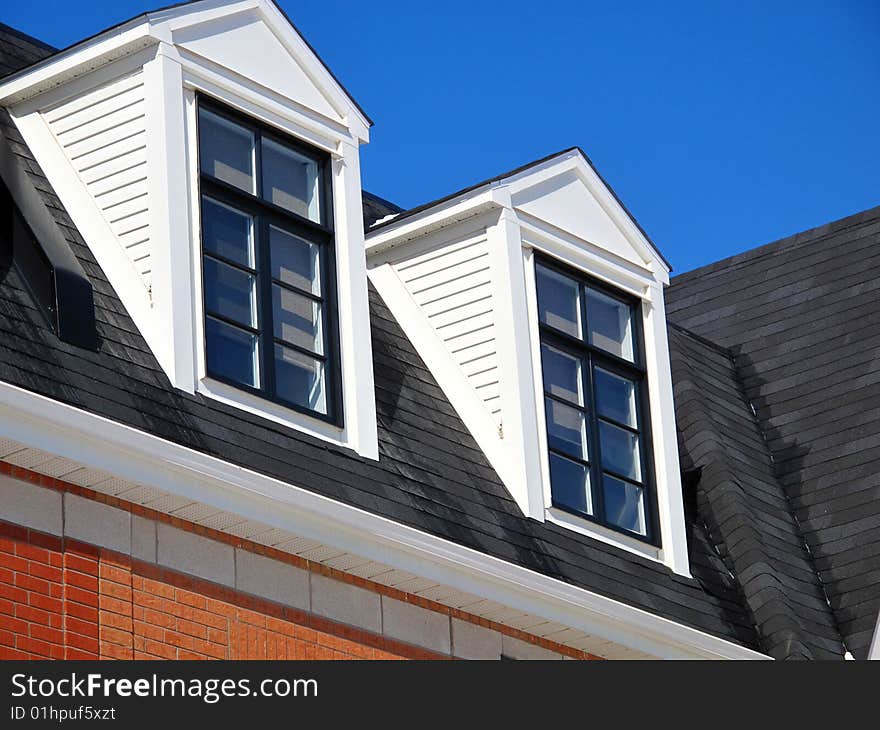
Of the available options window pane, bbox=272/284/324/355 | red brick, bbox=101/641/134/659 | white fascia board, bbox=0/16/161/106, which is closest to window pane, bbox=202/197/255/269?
window pane, bbox=272/284/324/355

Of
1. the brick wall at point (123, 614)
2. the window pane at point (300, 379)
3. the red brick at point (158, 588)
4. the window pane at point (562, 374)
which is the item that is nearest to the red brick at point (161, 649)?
the brick wall at point (123, 614)

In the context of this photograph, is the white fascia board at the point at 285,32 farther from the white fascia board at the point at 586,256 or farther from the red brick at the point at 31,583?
the red brick at the point at 31,583

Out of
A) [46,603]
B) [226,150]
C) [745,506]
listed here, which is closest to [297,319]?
[226,150]

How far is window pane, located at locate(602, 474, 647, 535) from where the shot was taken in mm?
13359

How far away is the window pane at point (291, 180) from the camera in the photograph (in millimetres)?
11938

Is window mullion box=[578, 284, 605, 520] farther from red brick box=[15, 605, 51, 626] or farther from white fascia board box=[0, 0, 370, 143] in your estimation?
red brick box=[15, 605, 51, 626]

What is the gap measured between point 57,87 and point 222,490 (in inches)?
120

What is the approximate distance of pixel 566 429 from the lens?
1326 cm

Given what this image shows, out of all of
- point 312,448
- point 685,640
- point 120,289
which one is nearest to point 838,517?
point 685,640

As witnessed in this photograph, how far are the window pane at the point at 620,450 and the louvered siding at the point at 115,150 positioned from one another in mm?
3862

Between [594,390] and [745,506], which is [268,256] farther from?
[745,506]

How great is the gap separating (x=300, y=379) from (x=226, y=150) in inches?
55.9

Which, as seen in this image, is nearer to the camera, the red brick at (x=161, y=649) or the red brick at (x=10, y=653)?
the red brick at (x=10, y=653)
